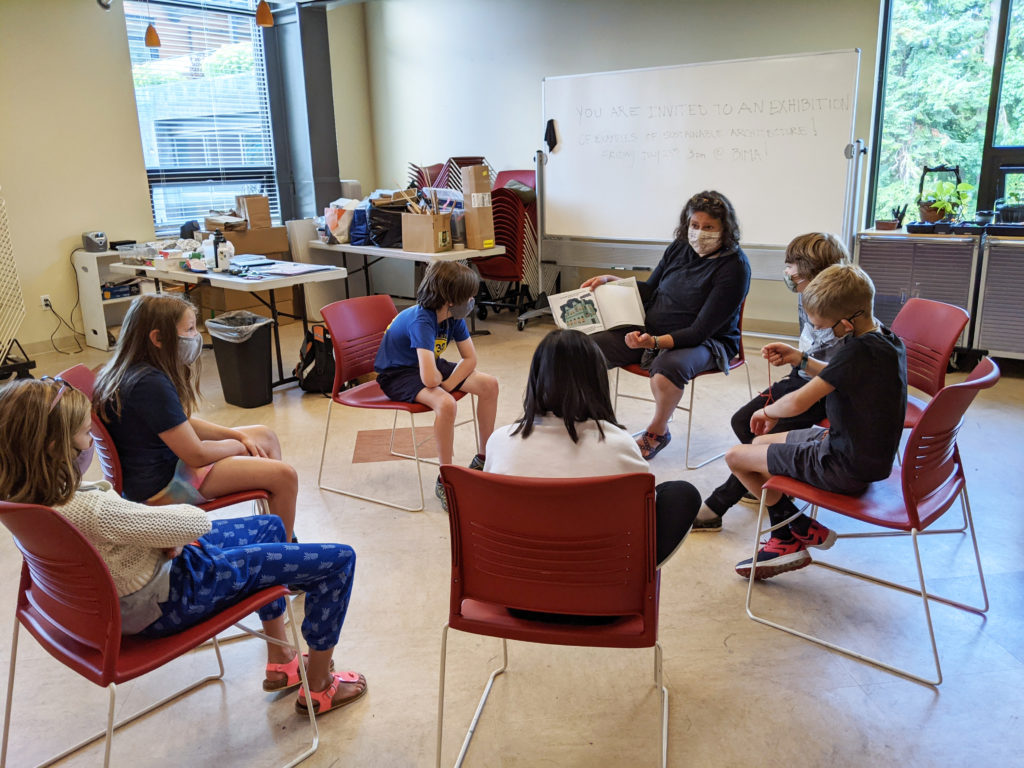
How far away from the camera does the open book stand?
3545 mm

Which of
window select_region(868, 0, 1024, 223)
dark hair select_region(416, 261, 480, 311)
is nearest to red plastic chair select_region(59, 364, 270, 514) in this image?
dark hair select_region(416, 261, 480, 311)

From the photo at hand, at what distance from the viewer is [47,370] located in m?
5.20

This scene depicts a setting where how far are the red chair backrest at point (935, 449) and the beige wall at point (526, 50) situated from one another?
11.8 feet

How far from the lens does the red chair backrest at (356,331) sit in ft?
10.2

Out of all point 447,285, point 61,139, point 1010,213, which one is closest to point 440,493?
point 447,285

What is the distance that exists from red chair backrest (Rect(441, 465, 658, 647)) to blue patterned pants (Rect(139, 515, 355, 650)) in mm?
339

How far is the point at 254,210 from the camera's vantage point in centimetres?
588

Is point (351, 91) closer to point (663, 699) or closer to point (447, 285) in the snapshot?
point (447, 285)

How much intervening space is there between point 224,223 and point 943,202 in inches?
182

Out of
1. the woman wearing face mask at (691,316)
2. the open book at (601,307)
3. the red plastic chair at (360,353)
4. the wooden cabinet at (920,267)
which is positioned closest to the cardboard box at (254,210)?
the red plastic chair at (360,353)

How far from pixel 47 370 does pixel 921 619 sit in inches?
201

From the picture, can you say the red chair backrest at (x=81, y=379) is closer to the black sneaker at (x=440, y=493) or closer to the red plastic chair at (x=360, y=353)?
the red plastic chair at (x=360, y=353)

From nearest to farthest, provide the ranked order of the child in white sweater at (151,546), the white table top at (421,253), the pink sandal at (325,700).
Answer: the child in white sweater at (151,546), the pink sandal at (325,700), the white table top at (421,253)

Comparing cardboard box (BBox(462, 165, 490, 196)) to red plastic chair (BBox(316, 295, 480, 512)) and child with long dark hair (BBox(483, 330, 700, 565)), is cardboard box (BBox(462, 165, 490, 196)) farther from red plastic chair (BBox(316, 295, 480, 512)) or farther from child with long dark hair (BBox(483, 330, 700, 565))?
child with long dark hair (BBox(483, 330, 700, 565))
